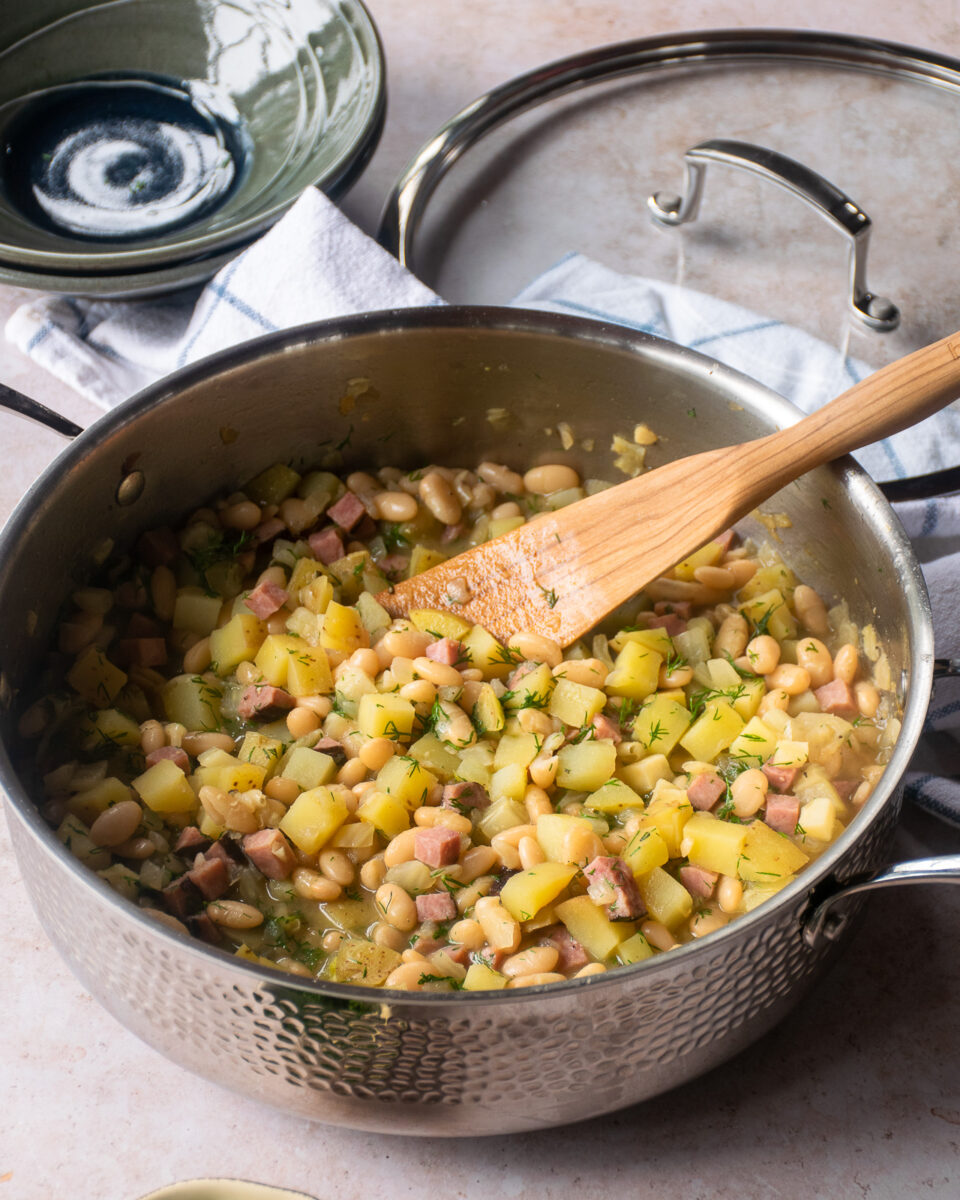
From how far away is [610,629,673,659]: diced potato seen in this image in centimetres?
193

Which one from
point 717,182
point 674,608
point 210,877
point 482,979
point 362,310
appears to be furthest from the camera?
point 717,182

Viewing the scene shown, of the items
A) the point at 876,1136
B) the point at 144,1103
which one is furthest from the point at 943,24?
the point at 144,1103

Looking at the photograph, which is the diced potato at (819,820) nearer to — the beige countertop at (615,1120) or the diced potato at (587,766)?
the beige countertop at (615,1120)

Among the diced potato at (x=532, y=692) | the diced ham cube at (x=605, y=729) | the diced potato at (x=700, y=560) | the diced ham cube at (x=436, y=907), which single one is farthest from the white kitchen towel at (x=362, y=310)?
the diced ham cube at (x=436, y=907)

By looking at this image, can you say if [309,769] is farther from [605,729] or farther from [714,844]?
[714,844]

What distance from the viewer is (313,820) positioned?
1.70 meters

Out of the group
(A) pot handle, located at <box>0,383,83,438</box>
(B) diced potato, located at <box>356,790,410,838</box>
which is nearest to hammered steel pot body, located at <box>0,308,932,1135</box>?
(A) pot handle, located at <box>0,383,83,438</box>

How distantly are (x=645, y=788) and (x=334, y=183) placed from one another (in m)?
1.24

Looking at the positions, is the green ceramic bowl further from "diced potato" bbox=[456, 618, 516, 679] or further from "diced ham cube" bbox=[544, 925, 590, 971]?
"diced ham cube" bbox=[544, 925, 590, 971]

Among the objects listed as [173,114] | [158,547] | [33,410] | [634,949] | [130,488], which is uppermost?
[173,114]

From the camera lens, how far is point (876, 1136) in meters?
1.52

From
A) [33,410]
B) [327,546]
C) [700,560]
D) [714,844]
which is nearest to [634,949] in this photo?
[714,844]

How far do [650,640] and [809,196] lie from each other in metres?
0.75

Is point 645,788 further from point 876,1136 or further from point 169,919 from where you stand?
point 169,919
